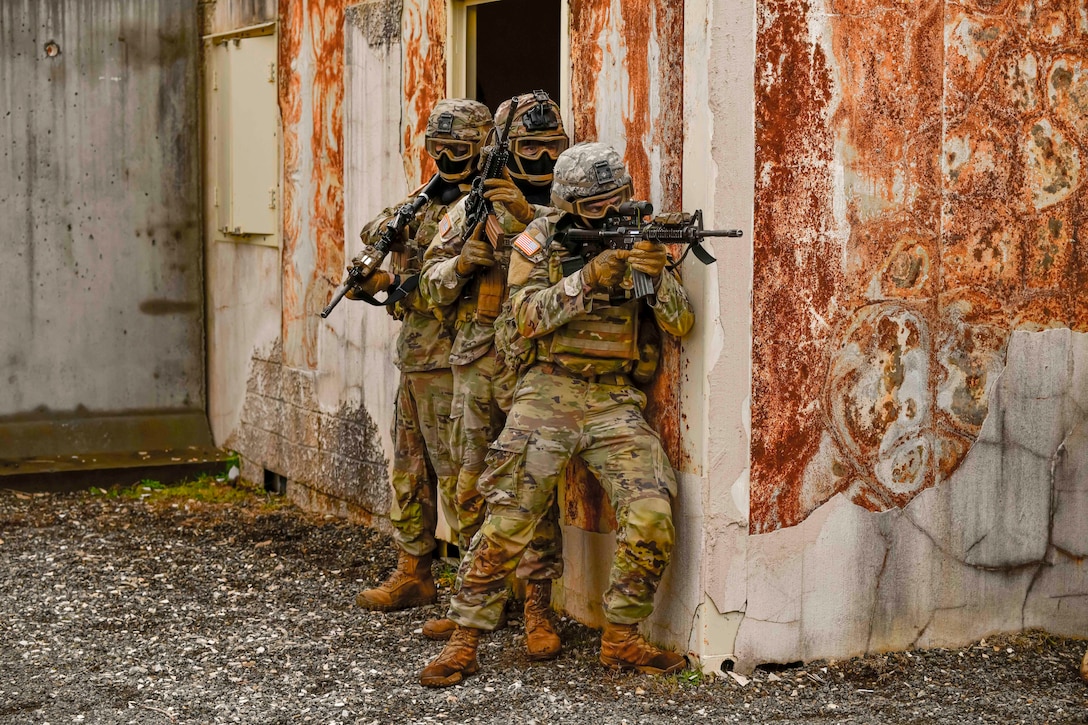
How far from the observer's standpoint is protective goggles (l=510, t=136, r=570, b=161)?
6168 mm

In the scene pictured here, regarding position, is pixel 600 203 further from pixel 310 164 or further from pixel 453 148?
pixel 310 164

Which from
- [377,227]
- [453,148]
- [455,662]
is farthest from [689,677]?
[377,227]

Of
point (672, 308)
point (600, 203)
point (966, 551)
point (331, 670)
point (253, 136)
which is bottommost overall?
point (331, 670)

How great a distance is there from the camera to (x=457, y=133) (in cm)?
648

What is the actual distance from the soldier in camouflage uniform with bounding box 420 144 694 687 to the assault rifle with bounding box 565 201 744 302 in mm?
78

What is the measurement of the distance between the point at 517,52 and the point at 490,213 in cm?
396

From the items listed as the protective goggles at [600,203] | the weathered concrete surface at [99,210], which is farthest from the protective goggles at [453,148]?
the weathered concrete surface at [99,210]

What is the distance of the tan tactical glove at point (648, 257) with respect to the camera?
5309 mm

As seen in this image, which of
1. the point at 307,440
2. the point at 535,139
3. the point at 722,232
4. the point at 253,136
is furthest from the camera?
the point at 253,136

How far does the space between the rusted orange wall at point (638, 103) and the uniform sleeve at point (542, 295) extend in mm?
456

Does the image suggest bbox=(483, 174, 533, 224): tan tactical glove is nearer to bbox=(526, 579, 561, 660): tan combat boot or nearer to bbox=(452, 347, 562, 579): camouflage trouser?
bbox=(452, 347, 562, 579): camouflage trouser

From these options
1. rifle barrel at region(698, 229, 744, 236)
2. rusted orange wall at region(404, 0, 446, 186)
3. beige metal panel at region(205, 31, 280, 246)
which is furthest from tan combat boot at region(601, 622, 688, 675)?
beige metal panel at region(205, 31, 280, 246)

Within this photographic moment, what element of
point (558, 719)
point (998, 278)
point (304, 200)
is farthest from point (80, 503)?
point (998, 278)

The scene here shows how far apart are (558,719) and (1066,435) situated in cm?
254
